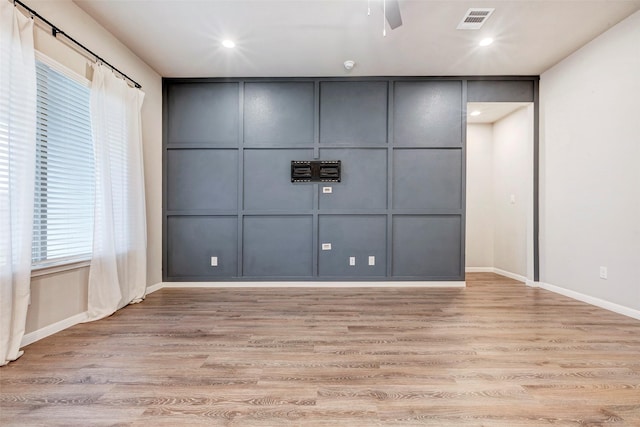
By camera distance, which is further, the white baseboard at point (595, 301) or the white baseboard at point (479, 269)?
the white baseboard at point (479, 269)

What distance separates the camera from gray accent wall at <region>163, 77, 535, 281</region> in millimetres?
4441

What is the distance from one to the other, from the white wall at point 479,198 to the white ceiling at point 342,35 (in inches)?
56.6

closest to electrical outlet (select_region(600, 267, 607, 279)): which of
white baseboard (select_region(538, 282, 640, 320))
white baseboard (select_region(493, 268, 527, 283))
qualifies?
white baseboard (select_region(538, 282, 640, 320))

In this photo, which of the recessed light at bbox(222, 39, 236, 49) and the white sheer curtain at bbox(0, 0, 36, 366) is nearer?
the white sheer curtain at bbox(0, 0, 36, 366)

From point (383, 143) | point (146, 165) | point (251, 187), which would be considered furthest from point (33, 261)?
point (383, 143)

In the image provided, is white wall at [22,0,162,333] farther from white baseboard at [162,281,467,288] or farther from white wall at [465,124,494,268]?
white wall at [465,124,494,268]

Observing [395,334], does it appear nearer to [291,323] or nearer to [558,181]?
[291,323]

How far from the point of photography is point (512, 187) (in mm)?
4996

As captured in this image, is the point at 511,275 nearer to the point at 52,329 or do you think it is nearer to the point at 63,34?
the point at 52,329

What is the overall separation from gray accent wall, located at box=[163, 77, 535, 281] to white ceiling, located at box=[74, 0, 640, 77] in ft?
1.57

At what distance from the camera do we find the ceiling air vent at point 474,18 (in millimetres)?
2947

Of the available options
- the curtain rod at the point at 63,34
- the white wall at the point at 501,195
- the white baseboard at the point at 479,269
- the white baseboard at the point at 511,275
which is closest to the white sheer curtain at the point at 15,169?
the curtain rod at the point at 63,34

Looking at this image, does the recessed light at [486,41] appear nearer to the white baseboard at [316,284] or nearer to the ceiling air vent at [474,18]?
the ceiling air vent at [474,18]

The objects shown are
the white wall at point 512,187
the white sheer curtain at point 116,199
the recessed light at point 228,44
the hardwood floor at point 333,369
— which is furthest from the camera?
the white wall at point 512,187
